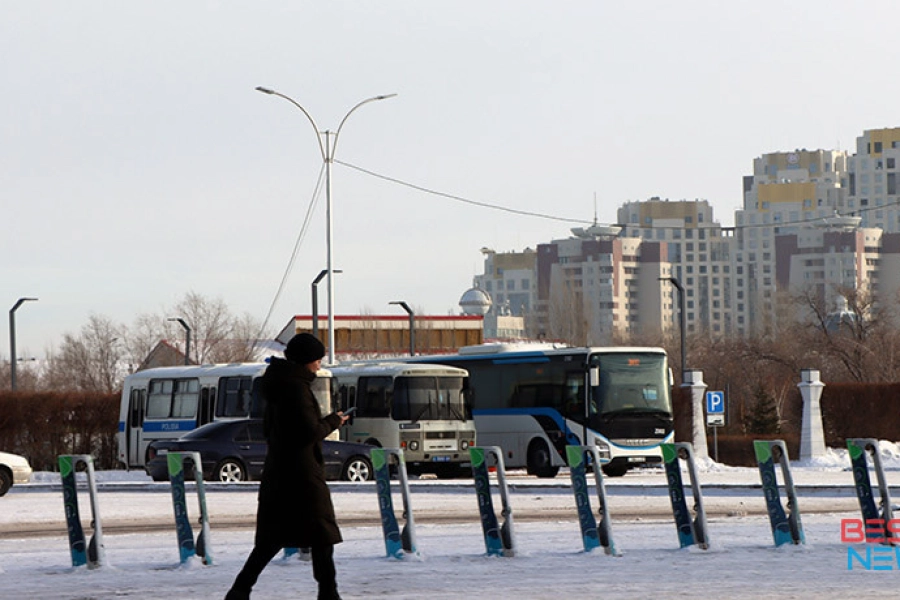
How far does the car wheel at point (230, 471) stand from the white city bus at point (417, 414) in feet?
13.3

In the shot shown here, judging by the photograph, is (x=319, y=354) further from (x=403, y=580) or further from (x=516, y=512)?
(x=516, y=512)

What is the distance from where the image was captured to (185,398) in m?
44.9

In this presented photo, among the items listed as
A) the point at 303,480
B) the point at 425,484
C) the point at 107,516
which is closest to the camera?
the point at 303,480

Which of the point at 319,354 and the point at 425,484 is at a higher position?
the point at 319,354

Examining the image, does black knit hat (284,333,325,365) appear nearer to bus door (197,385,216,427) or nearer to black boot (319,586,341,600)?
black boot (319,586,341,600)

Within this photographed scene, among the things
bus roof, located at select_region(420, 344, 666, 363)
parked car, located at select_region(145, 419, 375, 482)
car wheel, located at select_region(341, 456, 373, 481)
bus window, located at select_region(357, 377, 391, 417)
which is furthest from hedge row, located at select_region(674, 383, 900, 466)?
parked car, located at select_region(145, 419, 375, 482)

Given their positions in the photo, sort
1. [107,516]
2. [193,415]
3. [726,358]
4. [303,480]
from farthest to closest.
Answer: [726,358] < [193,415] < [107,516] < [303,480]

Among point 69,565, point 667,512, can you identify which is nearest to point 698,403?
point 667,512

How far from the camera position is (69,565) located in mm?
15711

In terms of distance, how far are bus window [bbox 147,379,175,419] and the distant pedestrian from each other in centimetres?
3447

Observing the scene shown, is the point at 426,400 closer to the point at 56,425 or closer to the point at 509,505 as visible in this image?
the point at 56,425

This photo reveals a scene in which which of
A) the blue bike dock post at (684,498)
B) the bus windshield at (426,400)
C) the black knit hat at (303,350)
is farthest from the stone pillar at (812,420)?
the black knit hat at (303,350)

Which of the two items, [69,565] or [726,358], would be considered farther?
[726,358]

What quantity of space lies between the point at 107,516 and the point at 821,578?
14376mm
